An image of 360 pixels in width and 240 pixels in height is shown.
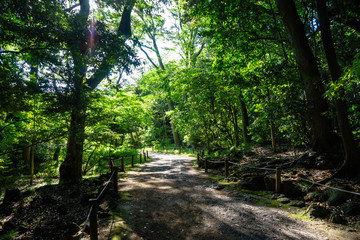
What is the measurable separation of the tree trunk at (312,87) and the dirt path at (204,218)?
11.8 ft

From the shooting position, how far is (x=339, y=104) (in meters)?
5.04

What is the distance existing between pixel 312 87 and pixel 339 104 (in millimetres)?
1808

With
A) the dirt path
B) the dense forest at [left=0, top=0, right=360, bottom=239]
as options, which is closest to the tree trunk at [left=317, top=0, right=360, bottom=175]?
the dense forest at [left=0, top=0, right=360, bottom=239]

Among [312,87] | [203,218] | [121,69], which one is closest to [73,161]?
[121,69]

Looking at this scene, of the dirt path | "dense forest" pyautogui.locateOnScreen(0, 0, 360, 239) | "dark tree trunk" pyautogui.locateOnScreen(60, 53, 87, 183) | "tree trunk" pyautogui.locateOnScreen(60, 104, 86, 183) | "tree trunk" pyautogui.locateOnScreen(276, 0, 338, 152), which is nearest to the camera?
the dirt path

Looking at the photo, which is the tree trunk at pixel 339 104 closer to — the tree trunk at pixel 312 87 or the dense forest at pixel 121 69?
the dense forest at pixel 121 69

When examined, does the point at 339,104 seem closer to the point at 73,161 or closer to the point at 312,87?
the point at 312,87

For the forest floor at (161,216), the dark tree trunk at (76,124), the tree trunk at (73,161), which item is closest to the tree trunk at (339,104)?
the forest floor at (161,216)

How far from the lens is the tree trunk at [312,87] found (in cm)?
657

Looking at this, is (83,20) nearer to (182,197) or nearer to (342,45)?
(182,197)

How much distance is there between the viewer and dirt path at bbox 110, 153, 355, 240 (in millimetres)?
3809

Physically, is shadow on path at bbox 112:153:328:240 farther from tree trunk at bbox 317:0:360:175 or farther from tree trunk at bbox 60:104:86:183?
tree trunk at bbox 60:104:86:183

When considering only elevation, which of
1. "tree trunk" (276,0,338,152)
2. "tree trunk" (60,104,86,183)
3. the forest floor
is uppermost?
"tree trunk" (276,0,338,152)

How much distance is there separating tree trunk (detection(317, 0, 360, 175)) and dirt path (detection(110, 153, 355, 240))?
8.58ft
